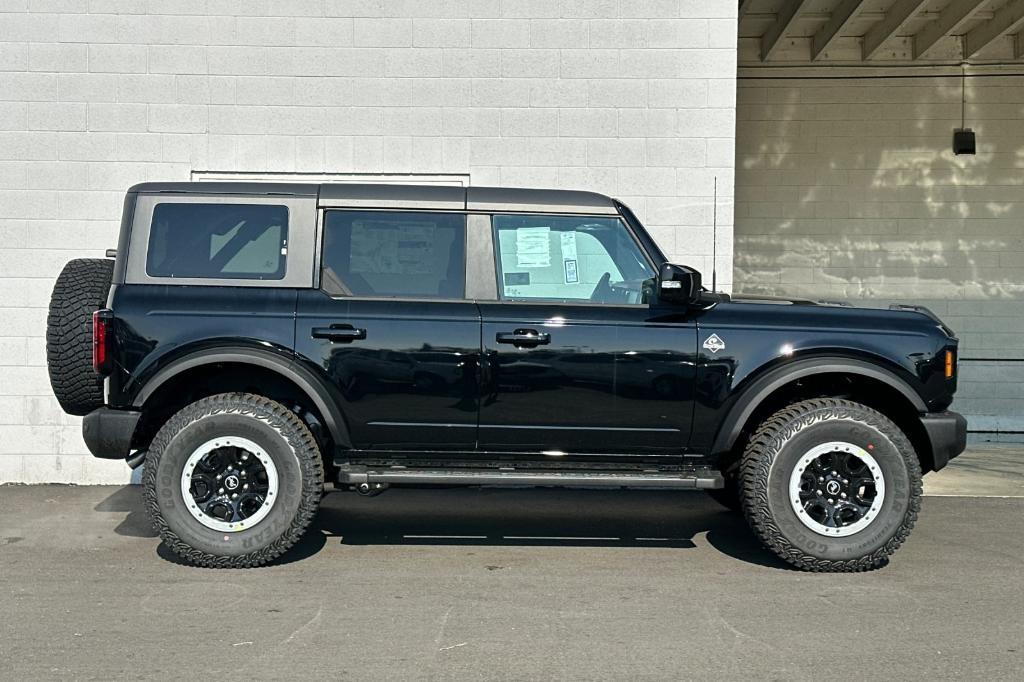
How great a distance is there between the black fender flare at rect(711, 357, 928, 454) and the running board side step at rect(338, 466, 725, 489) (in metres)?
0.32

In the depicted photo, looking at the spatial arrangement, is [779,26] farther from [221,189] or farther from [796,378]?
[221,189]

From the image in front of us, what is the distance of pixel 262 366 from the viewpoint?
5.62m

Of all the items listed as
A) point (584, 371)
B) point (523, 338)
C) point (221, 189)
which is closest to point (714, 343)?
point (584, 371)

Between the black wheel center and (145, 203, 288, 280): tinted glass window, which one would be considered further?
(145, 203, 288, 280): tinted glass window

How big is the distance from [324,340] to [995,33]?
943 cm

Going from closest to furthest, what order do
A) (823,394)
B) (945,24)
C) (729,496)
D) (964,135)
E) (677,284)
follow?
(677,284)
(823,394)
(729,496)
(945,24)
(964,135)

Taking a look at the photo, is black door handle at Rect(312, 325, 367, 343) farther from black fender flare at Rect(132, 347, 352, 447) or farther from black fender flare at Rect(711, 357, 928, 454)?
black fender flare at Rect(711, 357, 928, 454)

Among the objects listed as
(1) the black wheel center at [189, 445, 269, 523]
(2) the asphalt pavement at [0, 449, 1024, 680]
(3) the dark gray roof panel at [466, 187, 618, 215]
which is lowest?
(2) the asphalt pavement at [0, 449, 1024, 680]

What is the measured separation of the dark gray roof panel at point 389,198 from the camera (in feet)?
19.2

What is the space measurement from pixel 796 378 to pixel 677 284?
0.85 m

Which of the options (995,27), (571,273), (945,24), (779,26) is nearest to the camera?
(571,273)

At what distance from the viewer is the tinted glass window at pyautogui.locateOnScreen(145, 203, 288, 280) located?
5773 mm

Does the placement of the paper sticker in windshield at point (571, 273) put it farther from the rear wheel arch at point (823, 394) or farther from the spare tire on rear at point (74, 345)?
the spare tire on rear at point (74, 345)

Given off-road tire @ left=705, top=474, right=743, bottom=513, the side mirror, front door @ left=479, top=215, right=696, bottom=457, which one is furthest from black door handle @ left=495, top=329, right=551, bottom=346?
off-road tire @ left=705, top=474, right=743, bottom=513
